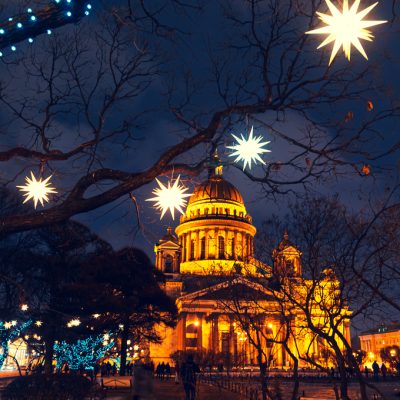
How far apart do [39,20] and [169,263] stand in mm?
71144

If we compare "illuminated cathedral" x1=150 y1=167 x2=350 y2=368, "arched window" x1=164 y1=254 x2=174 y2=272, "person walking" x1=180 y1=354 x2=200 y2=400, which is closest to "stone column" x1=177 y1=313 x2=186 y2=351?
"illuminated cathedral" x1=150 y1=167 x2=350 y2=368

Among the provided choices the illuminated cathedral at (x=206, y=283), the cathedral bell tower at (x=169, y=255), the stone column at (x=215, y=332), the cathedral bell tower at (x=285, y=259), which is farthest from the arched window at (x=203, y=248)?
the cathedral bell tower at (x=285, y=259)

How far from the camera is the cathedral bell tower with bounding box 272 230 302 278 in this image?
19562mm

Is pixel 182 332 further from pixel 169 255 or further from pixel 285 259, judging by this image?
pixel 285 259

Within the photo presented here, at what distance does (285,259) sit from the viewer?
66.7 ft

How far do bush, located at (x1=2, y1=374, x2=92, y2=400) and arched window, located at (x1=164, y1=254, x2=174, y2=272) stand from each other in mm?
63026

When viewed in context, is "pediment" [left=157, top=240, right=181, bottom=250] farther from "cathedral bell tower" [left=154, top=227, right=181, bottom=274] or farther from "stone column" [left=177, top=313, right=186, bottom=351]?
"stone column" [left=177, top=313, right=186, bottom=351]

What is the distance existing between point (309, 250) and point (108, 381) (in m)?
13.7

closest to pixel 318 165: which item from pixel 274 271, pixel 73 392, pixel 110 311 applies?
pixel 73 392

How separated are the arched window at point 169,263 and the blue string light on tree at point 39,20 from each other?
69903 mm

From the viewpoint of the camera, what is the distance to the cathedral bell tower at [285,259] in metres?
19.6

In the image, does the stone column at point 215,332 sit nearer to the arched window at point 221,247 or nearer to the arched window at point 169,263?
the arched window at point 169,263

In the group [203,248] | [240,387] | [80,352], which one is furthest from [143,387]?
[203,248]

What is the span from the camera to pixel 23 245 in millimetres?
34188
